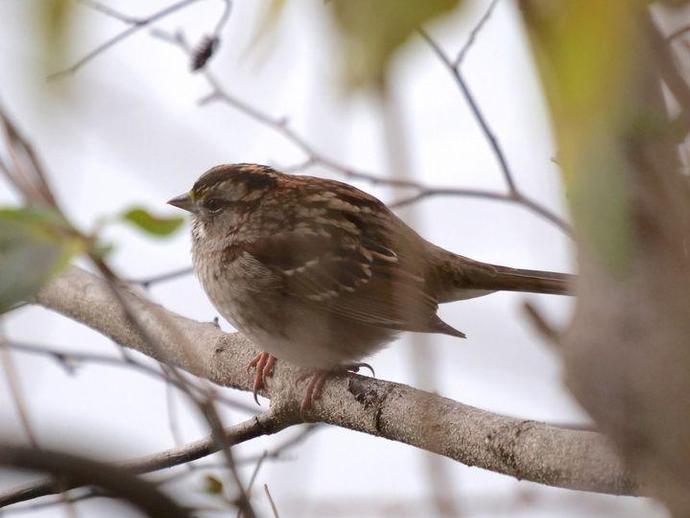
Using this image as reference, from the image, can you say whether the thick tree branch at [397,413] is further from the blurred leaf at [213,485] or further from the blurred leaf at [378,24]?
the blurred leaf at [378,24]

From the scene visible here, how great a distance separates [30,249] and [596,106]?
3.37ft

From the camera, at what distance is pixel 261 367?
3.59 metres

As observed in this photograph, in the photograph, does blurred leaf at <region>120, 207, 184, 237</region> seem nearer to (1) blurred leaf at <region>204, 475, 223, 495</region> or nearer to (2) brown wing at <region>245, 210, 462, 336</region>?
(1) blurred leaf at <region>204, 475, 223, 495</region>

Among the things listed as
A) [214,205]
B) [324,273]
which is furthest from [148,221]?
[214,205]

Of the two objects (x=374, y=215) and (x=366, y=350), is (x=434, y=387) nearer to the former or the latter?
(x=366, y=350)

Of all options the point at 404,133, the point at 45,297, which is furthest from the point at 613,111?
the point at 45,297

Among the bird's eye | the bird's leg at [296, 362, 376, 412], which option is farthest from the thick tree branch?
the bird's eye

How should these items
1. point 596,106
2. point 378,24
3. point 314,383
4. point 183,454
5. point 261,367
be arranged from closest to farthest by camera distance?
point 596,106 → point 378,24 → point 183,454 → point 314,383 → point 261,367

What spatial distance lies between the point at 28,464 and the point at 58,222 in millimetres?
830

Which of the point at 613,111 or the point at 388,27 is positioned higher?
the point at 388,27

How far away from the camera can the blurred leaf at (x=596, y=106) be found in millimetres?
771

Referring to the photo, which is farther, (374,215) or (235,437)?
(374,215)

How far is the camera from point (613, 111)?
0.79 meters

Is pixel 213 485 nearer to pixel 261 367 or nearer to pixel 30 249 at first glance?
pixel 261 367
